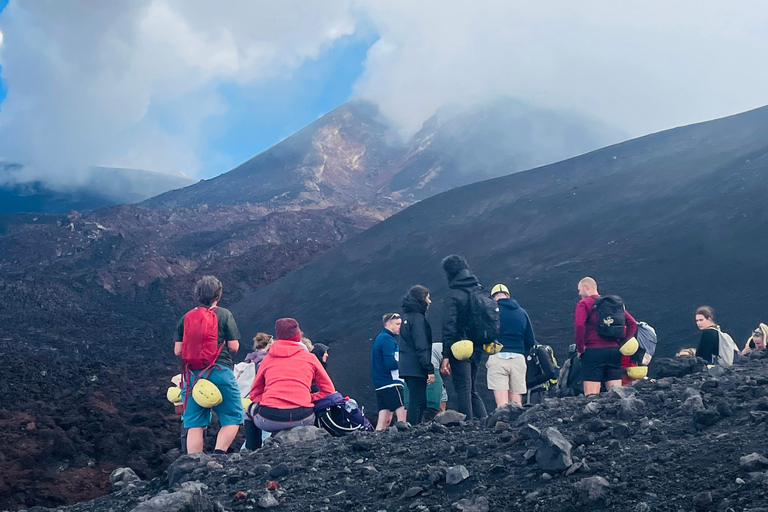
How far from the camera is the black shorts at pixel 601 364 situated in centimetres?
601

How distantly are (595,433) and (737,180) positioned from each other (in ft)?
46.3

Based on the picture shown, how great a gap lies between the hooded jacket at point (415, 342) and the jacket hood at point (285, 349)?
1.17 m

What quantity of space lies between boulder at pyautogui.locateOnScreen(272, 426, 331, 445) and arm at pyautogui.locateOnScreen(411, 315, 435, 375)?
1236 mm

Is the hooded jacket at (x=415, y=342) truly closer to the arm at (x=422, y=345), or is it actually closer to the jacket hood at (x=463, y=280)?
the arm at (x=422, y=345)

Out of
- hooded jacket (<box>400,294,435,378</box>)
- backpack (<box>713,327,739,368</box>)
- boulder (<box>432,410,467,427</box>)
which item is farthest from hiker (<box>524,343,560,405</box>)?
boulder (<box>432,410,467,427</box>)

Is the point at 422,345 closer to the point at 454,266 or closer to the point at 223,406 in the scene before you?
the point at 454,266

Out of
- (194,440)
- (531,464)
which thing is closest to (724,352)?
(531,464)

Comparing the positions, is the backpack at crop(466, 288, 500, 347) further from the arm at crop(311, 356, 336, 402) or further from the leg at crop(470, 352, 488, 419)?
the arm at crop(311, 356, 336, 402)

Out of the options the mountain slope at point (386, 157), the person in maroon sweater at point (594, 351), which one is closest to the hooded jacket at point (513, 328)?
the person in maroon sweater at point (594, 351)

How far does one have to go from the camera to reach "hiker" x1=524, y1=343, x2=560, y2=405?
6.91 metres

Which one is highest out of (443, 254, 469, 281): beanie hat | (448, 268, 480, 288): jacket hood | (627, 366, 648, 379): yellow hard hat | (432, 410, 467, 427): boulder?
(443, 254, 469, 281): beanie hat

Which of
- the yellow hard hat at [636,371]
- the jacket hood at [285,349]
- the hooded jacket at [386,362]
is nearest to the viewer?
the jacket hood at [285,349]

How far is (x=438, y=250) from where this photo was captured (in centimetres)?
2050

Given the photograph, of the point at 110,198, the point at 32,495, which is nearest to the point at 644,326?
the point at 32,495
